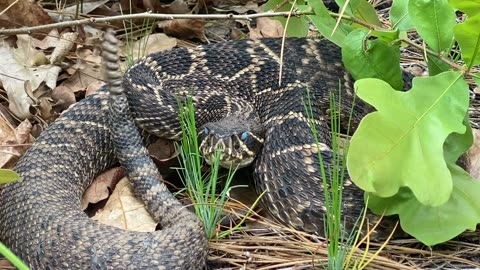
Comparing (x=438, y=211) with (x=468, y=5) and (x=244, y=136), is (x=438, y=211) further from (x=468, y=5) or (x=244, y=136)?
(x=244, y=136)

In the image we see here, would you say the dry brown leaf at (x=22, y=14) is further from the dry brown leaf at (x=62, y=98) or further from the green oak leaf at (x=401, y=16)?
the green oak leaf at (x=401, y=16)

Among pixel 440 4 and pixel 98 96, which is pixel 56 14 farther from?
pixel 440 4

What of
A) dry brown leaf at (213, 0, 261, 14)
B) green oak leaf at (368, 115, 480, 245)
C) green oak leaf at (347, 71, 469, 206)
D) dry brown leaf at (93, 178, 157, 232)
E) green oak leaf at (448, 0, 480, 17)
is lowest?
dry brown leaf at (93, 178, 157, 232)

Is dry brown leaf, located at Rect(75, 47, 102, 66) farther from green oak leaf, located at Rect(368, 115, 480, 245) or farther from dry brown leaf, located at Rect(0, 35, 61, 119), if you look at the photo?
green oak leaf, located at Rect(368, 115, 480, 245)

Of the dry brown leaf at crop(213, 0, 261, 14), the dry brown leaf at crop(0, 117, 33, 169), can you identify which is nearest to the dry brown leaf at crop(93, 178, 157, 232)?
the dry brown leaf at crop(0, 117, 33, 169)

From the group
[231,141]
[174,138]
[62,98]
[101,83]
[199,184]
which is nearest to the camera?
[199,184]

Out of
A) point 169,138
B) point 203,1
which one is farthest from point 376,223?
point 203,1

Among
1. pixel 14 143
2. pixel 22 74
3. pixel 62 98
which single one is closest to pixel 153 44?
pixel 62 98
